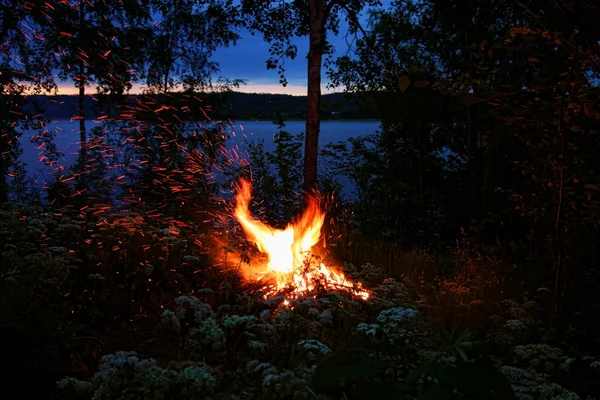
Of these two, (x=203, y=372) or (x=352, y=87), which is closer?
(x=203, y=372)

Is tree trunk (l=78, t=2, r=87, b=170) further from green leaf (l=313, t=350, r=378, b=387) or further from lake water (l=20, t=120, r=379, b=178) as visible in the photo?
green leaf (l=313, t=350, r=378, b=387)

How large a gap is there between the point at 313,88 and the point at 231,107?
3857 mm

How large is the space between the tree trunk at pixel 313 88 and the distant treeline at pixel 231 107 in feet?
1.23

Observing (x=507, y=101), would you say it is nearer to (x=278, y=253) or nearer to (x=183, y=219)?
(x=278, y=253)

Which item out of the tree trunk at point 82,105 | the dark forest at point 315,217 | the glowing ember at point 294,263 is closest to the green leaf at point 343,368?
the dark forest at point 315,217

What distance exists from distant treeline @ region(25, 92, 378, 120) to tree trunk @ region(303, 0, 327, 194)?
1.23 ft

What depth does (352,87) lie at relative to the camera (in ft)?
32.7

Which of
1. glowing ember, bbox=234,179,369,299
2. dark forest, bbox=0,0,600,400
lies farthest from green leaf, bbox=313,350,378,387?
glowing ember, bbox=234,179,369,299

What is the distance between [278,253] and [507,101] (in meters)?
2.92

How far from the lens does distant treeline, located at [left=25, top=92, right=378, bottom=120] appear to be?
9.32m

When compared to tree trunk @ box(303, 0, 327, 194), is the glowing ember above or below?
below

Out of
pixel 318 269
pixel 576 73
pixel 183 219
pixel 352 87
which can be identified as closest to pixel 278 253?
pixel 318 269

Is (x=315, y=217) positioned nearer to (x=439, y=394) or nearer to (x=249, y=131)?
(x=249, y=131)

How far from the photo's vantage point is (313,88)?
859cm
